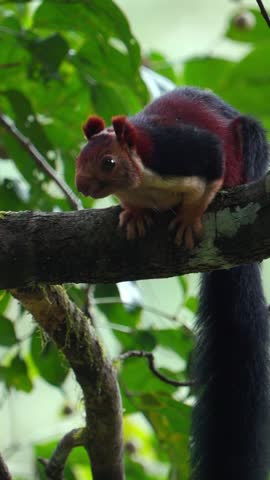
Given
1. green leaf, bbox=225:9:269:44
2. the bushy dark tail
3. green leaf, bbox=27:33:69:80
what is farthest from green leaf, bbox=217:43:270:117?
the bushy dark tail

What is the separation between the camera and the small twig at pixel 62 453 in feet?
9.50

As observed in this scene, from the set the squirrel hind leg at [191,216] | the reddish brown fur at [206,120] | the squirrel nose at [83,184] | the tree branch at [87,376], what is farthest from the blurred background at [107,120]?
the squirrel hind leg at [191,216]

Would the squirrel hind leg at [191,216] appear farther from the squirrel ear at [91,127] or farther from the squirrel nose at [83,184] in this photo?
the squirrel ear at [91,127]

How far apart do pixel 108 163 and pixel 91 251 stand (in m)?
0.37

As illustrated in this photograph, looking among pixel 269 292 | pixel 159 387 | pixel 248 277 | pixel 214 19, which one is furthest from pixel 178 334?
pixel 214 19

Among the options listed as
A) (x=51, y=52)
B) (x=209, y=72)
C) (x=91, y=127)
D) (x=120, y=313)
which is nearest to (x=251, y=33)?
(x=209, y=72)

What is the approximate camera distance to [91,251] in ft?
8.05

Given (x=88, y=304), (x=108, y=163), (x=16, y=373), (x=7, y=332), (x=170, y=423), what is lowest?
(x=170, y=423)

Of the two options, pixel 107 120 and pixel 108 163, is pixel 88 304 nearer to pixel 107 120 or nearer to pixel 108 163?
pixel 108 163

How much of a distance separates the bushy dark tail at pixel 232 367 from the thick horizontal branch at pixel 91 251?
1.94 ft

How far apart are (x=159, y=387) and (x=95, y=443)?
86cm

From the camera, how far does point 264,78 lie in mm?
4359

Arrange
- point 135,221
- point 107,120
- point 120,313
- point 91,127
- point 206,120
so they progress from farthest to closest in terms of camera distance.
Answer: point 120,313 → point 107,120 → point 206,120 → point 91,127 → point 135,221

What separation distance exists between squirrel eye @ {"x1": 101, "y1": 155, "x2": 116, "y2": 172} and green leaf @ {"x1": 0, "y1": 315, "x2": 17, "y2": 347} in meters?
0.89
